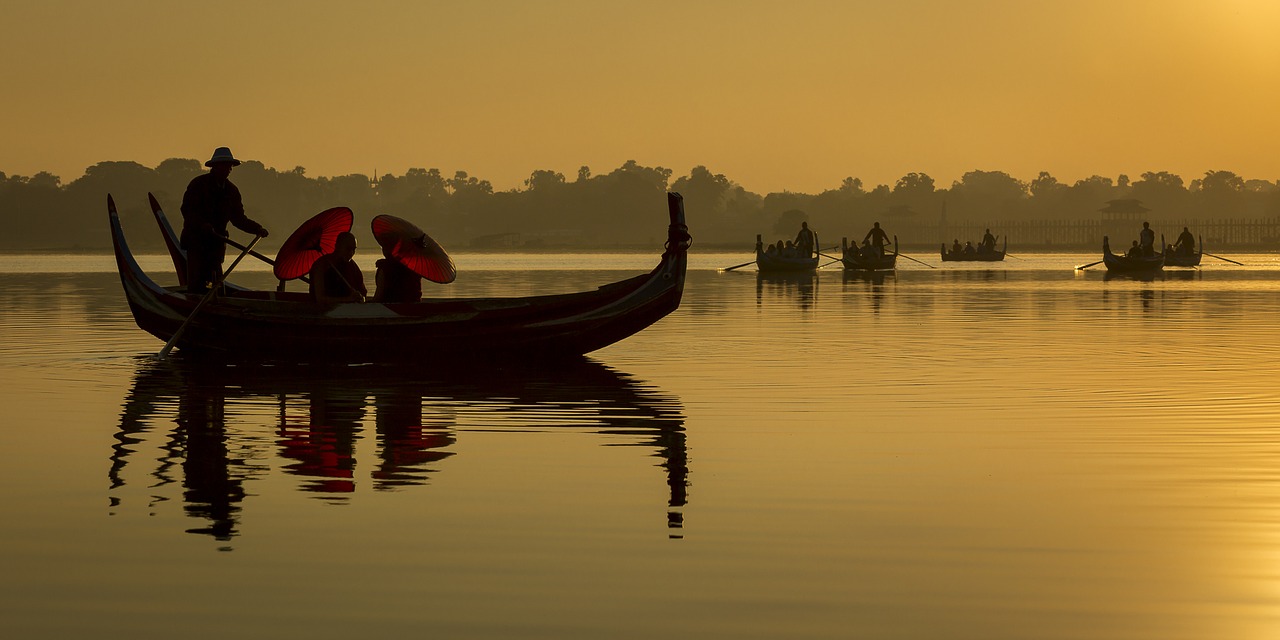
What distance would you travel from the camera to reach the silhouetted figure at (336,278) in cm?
1980

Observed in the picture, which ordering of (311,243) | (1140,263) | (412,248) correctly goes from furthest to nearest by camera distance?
(1140,263) < (311,243) < (412,248)

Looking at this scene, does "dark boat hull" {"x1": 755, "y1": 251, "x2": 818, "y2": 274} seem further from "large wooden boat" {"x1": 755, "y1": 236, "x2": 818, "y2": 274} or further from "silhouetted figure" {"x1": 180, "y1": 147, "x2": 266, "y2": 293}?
"silhouetted figure" {"x1": 180, "y1": 147, "x2": 266, "y2": 293}

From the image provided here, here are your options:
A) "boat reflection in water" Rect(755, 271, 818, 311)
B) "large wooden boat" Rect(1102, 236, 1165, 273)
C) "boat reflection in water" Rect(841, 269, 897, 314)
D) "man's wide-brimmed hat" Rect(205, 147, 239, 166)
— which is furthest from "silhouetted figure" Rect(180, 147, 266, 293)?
"large wooden boat" Rect(1102, 236, 1165, 273)

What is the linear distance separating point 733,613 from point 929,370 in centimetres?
1312

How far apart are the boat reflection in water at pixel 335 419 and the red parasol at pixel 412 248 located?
48.2 inches

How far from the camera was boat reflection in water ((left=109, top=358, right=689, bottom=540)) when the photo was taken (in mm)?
11102

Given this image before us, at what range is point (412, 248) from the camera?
1989 cm

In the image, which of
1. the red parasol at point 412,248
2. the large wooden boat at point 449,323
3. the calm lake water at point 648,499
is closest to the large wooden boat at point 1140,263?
the calm lake water at point 648,499

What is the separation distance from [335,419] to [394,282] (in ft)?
17.7

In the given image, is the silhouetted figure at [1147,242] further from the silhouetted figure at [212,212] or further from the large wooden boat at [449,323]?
the silhouetted figure at [212,212]

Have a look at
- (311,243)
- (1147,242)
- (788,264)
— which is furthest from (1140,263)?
(311,243)

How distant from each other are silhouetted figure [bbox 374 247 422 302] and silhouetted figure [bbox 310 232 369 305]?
24cm

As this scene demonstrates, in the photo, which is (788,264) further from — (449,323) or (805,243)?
(449,323)

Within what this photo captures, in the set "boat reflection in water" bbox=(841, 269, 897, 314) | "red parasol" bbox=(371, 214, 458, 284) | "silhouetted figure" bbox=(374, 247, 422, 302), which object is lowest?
"boat reflection in water" bbox=(841, 269, 897, 314)
